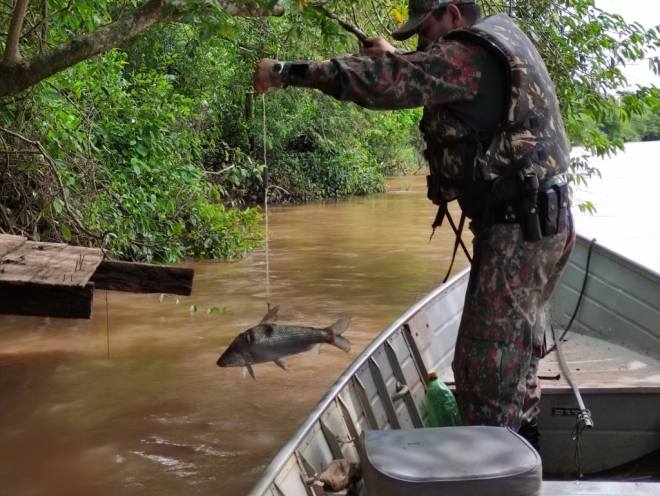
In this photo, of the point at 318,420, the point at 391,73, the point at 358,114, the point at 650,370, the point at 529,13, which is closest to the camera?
the point at 391,73

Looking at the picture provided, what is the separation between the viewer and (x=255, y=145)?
20.3 metres

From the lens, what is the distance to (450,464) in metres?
2.29

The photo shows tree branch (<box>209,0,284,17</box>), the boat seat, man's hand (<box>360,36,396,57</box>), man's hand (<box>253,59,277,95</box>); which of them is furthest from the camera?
tree branch (<box>209,0,284,17</box>)

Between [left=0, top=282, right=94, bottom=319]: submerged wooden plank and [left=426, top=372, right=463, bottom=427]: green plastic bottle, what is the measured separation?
1929mm

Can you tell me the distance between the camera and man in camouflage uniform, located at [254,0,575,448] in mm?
2863

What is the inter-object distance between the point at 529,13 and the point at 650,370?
13.7ft

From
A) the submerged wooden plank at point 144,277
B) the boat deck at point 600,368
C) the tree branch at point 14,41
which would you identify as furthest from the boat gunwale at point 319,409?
the tree branch at point 14,41

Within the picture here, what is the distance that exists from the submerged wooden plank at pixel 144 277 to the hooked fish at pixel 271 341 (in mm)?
1367

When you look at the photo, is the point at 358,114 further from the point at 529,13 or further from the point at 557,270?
the point at 557,270

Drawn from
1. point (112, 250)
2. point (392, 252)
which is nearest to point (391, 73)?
point (112, 250)

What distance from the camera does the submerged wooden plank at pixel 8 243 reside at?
4.59 meters

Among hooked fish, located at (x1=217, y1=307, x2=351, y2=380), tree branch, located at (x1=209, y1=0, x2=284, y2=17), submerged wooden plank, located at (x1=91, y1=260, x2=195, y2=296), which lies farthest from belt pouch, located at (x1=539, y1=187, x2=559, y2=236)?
tree branch, located at (x1=209, y1=0, x2=284, y2=17)

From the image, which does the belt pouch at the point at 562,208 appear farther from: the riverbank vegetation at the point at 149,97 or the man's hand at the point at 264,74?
the riverbank vegetation at the point at 149,97

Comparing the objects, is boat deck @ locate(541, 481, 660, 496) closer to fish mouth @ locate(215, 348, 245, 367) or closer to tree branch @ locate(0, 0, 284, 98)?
fish mouth @ locate(215, 348, 245, 367)
